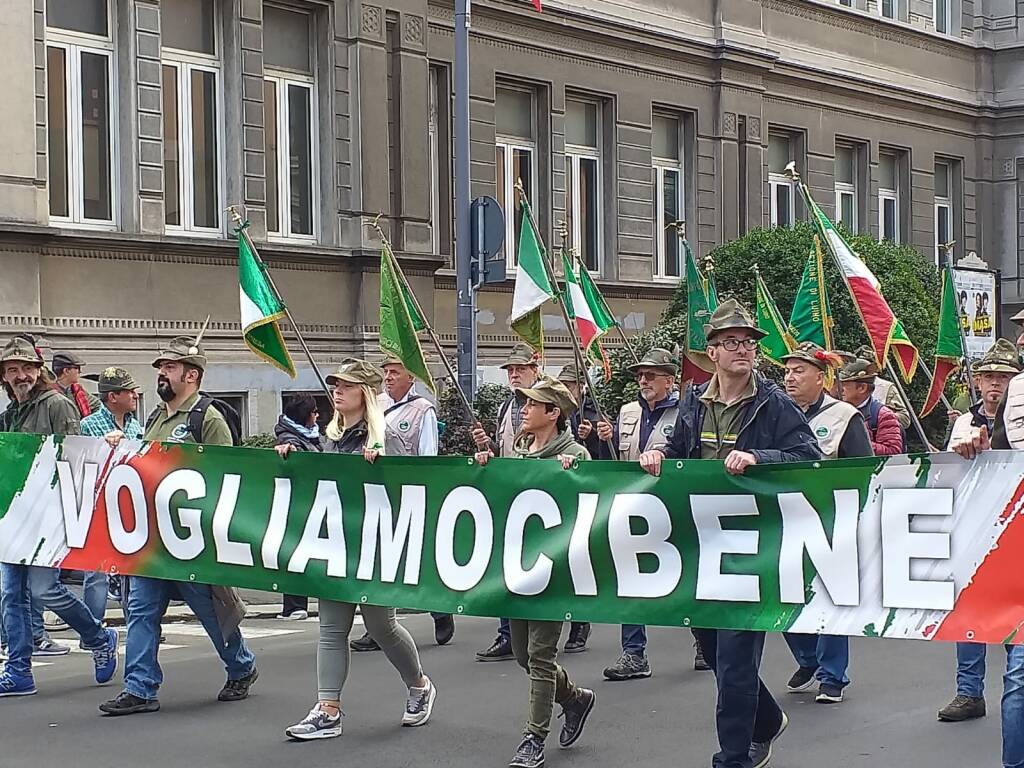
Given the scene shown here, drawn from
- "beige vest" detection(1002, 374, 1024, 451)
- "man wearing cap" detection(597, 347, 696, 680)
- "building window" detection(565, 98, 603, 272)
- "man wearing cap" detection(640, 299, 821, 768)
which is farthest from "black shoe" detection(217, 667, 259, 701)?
"building window" detection(565, 98, 603, 272)

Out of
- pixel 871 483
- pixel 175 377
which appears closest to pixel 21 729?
pixel 175 377

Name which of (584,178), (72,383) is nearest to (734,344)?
(72,383)

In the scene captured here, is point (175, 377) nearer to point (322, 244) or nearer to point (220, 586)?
point (220, 586)

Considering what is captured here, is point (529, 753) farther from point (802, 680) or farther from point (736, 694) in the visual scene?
point (802, 680)

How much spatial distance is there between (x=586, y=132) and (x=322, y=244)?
600cm

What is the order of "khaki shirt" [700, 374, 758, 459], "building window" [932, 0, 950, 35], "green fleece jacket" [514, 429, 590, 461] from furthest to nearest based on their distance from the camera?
"building window" [932, 0, 950, 35] → "green fleece jacket" [514, 429, 590, 461] → "khaki shirt" [700, 374, 758, 459]

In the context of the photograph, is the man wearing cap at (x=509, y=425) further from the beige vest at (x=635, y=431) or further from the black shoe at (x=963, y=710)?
the black shoe at (x=963, y=710)

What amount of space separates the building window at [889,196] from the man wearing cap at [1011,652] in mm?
23531

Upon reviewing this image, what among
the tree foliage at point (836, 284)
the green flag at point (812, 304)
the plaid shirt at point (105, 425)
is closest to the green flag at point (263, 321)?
the plaid shirt at point (105, 425)

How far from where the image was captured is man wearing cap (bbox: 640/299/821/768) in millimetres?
7113

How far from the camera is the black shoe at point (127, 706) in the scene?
8984 mm

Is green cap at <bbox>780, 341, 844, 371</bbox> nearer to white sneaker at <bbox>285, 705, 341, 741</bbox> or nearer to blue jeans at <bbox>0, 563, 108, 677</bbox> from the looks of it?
white sneaker at <bbox>285, 705, 341, 741</bbox>

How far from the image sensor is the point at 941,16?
31625mm

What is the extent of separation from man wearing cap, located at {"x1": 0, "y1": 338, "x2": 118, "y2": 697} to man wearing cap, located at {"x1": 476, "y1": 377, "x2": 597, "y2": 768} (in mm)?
2927
